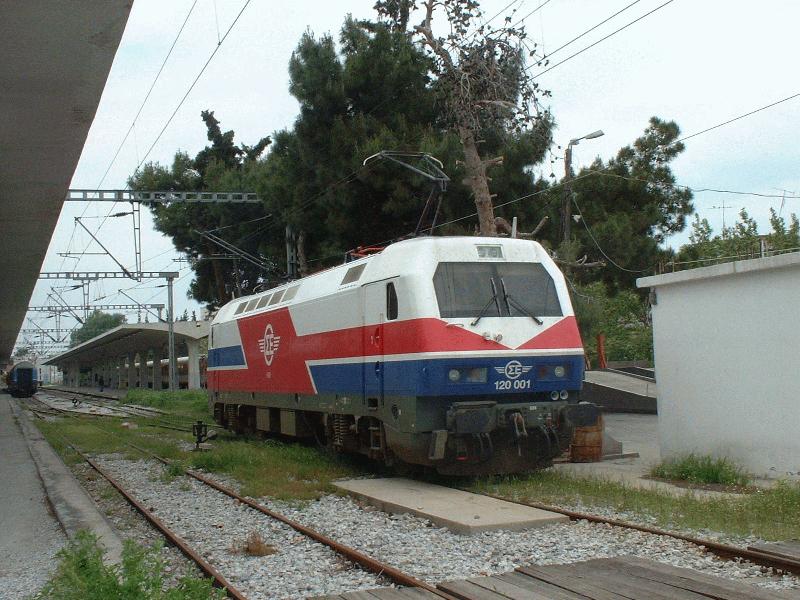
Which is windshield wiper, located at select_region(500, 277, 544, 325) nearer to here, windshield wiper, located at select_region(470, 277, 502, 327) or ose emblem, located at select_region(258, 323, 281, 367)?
windshield wiper, located at select_region(470, 277, 502, 327)

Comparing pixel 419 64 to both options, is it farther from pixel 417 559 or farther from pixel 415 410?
pixel 417 559

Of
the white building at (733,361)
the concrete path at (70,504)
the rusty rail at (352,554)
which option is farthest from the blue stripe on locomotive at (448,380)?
the concrete path at (70,504)

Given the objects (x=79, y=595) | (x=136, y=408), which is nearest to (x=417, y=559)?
(x=79, y=595)

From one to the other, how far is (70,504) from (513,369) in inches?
225

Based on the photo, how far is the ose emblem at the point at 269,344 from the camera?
1642 cm

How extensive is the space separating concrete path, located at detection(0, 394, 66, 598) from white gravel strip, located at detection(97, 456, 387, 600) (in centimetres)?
127

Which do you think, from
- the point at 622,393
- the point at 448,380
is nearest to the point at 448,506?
the point at 448,380

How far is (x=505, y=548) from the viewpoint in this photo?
25.8ft

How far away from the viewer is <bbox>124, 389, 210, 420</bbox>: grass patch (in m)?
33.0

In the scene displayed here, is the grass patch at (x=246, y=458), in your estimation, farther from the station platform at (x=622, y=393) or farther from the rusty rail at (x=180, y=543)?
the station platform at (x=622, y=393)

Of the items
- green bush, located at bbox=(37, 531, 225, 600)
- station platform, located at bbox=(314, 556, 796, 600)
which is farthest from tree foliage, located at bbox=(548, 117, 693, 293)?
green bush, located at bbox=(37, 531, 225, 600)

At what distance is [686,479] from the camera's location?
11883 mm

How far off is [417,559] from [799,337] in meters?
6.07

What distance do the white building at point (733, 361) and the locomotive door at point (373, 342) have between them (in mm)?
4381
